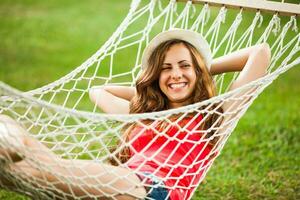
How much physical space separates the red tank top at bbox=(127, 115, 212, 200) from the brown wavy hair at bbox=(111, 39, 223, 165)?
0.23 ft

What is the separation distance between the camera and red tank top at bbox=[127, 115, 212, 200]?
2072mm

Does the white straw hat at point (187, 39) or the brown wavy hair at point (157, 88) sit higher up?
the white straw hat at point (187, 39)

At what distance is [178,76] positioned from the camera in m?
2.30

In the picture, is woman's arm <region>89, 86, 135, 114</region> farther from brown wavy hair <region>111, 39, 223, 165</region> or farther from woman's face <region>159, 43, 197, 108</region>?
woman's face <region>159, 43, 197, 108</region>

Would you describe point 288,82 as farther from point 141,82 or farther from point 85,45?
point 141,82

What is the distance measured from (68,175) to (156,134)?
0.47 m

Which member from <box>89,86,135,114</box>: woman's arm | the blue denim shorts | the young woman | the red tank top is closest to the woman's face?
the young woman

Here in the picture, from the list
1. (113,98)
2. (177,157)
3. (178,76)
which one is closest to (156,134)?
(177,157)

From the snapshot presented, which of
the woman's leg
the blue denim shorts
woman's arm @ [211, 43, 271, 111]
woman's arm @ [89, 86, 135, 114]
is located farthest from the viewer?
woman's arm @ [89, 86, 135, 114]

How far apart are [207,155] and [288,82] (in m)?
3.18

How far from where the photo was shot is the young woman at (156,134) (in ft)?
6.15

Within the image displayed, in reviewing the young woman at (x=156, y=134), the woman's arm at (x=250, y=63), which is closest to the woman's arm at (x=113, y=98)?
the young woman at (x=156, y=134)

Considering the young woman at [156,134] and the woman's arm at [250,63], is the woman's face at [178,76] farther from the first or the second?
the woman's arm at [250,63]

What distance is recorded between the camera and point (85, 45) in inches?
259
